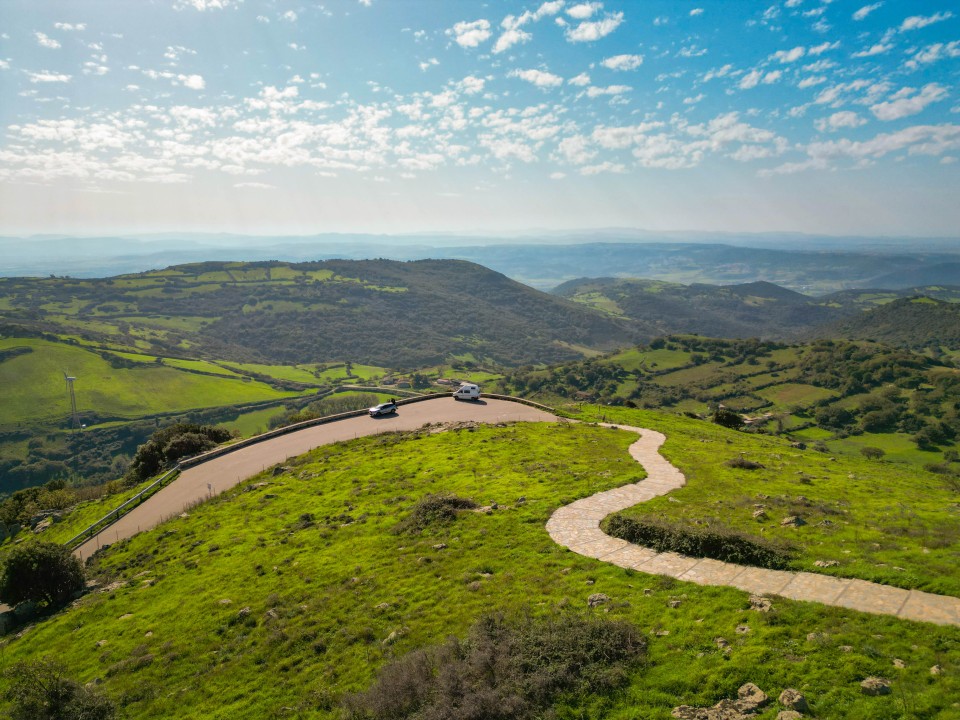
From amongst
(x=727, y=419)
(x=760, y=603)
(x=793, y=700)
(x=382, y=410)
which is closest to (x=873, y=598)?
(x=760, y=603)

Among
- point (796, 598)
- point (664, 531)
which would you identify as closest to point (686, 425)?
point (664, 531)

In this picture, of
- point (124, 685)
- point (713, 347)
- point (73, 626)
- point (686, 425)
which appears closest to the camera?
point (124, 685)

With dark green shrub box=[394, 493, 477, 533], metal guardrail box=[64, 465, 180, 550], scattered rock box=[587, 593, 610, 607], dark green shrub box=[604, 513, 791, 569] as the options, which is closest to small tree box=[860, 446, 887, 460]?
dark green shrub box=[604, 513, 791, 569]

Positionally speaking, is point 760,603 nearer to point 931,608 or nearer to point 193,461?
point 931,608

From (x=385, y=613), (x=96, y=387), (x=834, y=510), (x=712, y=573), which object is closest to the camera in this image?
(x=712, y=573)

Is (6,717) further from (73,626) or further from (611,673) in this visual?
(611,673)

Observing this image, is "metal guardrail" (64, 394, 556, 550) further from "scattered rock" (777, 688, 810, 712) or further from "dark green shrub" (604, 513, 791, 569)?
"scattered rock" (777, 688, 810, 712)
